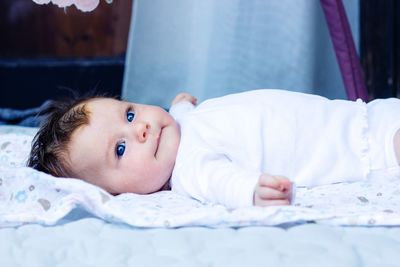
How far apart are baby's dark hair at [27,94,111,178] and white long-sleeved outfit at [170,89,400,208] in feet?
0.57

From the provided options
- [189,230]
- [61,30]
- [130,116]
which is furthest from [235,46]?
[61,30]

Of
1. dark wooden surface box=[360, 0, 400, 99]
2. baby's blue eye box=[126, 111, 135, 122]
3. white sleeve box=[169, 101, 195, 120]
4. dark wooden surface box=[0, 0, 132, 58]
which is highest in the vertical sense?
dark wooden surface box=[360, 0, 400, 99]

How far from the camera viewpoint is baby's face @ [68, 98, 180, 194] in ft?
3.36

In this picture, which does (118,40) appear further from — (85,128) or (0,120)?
(85,128)

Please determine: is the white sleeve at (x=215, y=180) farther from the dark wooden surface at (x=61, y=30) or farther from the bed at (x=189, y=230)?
the dark wooden surface at (x=61, y=30)

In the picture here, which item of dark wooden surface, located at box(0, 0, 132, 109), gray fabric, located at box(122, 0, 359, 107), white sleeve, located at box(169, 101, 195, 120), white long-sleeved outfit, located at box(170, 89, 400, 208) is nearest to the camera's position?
white long-sleeved outfit, located at box(170, 89, 400, 208)

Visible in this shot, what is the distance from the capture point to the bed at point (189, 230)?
0.76 metres

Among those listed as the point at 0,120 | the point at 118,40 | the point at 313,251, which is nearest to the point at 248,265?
the point at 313,251

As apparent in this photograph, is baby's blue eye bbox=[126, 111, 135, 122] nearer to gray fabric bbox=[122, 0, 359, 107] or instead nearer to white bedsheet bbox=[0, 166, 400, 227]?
white bedsheet bbox=[0, 166, 400, 227]

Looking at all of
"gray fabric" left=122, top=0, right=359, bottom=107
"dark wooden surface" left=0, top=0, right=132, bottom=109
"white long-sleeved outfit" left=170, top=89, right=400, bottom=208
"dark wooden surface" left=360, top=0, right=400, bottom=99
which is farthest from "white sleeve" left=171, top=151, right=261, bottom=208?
"dark wooden surface" left=0, top=0, right=132, bottom=109

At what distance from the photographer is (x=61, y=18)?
2.55m

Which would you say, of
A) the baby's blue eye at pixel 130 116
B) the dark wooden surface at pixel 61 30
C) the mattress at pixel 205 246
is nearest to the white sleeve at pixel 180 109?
the baby's blue eye at pixel 130 116

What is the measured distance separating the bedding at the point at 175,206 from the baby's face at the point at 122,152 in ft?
0.11

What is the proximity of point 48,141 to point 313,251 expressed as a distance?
51 centimetres
